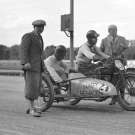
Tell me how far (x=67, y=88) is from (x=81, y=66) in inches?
21.3

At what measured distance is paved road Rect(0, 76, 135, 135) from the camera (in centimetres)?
664

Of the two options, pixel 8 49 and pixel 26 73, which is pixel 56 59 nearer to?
pixel 26 73

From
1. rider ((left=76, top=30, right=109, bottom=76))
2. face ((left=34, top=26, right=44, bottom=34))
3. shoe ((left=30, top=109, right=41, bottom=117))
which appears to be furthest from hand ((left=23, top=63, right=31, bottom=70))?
rider ((left=76, top=30, right=109, bottom=76))

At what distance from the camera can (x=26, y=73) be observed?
27.5 ft

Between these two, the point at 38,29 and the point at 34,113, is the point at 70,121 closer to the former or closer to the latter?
the point at 34,113

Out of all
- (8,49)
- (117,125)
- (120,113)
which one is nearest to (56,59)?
(120,113)

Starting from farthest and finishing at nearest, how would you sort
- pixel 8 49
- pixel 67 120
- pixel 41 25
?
pixel 8 49 < pixel 41 25 < pixel 67 120

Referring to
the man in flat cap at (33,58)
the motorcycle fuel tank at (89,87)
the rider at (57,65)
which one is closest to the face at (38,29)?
the man in flat cap at (33,58)

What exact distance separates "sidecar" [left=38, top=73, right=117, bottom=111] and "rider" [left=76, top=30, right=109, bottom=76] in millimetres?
218

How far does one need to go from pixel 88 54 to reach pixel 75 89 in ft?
2.31

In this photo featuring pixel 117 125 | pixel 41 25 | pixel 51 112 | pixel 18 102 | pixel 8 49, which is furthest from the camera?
pixel 8 49

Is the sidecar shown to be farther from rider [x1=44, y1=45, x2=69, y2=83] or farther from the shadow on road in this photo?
the shadow on road

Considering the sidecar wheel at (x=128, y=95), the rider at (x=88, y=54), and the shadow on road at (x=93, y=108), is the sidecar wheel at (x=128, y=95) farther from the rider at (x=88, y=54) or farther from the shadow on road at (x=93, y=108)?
the rider at (x=88, y=54)

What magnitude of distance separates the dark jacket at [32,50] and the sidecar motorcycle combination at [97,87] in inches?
22.3
